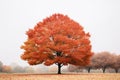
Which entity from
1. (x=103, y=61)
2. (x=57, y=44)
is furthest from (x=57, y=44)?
(x=103, y=61)

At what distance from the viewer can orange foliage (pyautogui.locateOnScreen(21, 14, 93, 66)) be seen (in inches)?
2174

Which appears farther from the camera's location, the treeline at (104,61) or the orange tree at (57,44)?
the treeline at (104,61)

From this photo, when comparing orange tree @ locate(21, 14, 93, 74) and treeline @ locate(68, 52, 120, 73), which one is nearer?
orange tree @ locate(21, 14, 93, 74)

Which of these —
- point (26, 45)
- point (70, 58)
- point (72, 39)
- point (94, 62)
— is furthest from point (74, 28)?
point (94, 62)

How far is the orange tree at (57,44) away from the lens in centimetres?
5520

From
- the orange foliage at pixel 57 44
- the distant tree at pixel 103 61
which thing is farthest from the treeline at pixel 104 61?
the orange foliage at pixel 57 44

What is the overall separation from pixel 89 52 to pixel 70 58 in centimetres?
Answer: 402

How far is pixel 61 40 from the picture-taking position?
5550 cm

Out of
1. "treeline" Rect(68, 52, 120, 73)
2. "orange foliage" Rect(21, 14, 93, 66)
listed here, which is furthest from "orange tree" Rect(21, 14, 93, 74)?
"treeline" Rect(68, 52, 120, 73)

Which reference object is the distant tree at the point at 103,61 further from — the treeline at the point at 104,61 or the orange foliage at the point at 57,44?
the orange foliage at the point at 57,44

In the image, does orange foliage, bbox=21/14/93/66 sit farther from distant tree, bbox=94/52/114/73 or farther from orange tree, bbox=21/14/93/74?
distant tree, bbox=94/52/114/73

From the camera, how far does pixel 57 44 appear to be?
55906 mm

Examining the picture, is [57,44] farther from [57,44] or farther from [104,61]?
[104,61]

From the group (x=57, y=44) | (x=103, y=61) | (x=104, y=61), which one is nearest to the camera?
Result: (x=57, y=44)
